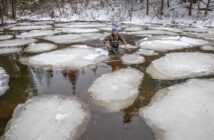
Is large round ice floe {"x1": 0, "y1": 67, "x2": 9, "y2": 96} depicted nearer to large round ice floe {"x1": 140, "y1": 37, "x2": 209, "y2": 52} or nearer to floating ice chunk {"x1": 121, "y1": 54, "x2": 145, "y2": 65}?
floating ice chunk {"x1": 121, "y1": 54, "x2": 145, "y2": 65}

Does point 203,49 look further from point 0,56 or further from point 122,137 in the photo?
point 0,56

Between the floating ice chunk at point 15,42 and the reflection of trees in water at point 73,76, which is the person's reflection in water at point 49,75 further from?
the floating ice chunk at point 15,42

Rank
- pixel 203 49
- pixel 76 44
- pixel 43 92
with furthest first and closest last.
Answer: pixel 76 44, pixel 203 49, pixel 43 92

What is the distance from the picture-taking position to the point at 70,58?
324 inches

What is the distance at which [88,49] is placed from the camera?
9.38 meters

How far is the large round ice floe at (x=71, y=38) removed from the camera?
11151 mm

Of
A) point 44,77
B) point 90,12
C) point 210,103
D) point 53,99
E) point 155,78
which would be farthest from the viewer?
point 90,12

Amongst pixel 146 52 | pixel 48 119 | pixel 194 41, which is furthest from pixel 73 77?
pixel 194 41

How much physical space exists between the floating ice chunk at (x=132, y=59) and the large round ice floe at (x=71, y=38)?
3.42 metres

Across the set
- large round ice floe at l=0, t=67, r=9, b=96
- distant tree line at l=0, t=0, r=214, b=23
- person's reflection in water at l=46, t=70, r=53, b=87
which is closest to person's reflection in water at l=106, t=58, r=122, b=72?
person's reflection in water at l=46, t=70, r=53, b=87

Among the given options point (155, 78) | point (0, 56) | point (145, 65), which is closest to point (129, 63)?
point (145, 65)

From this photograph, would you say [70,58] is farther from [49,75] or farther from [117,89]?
[117,89]

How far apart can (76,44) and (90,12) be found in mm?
10599

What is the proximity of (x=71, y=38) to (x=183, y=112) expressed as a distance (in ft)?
26.5
